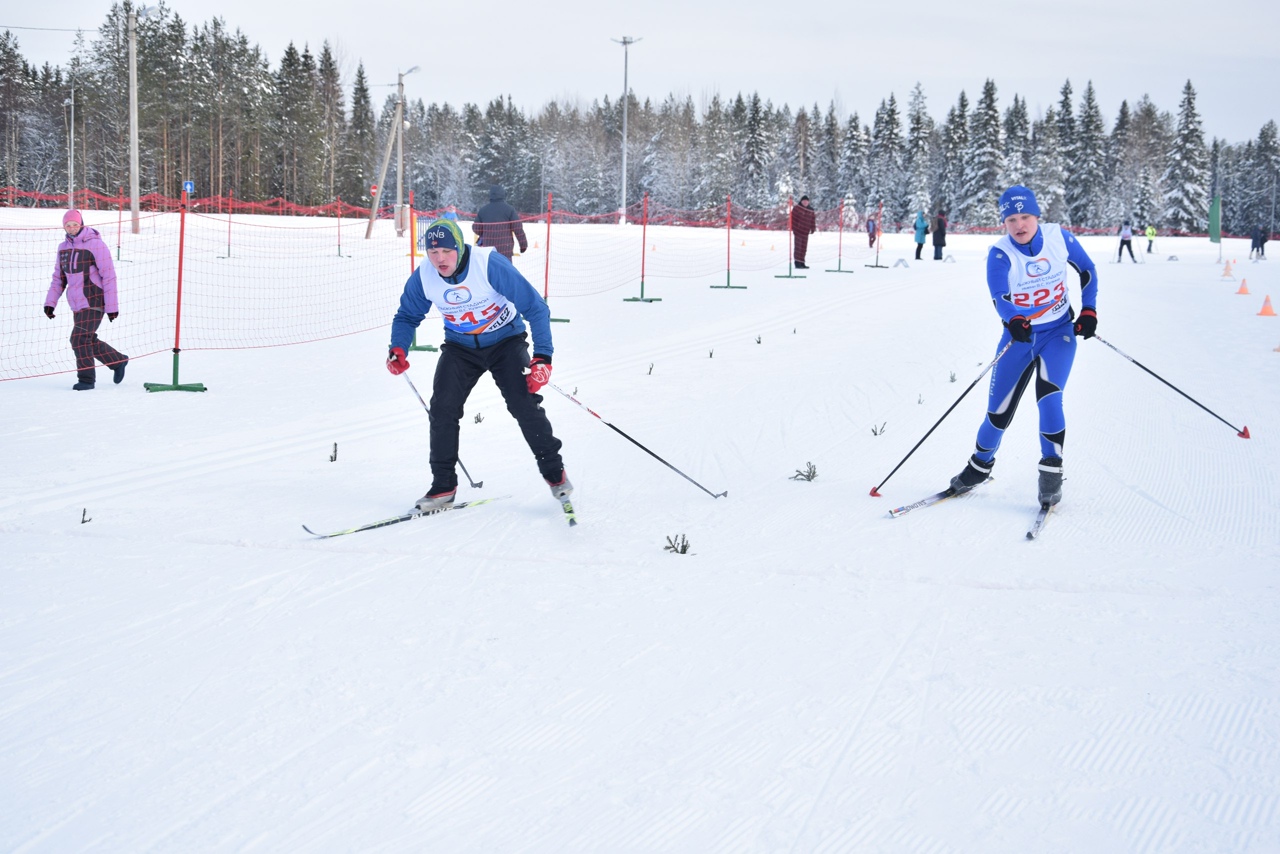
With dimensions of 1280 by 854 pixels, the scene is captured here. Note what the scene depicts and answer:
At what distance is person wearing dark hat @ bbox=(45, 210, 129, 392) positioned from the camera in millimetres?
9008

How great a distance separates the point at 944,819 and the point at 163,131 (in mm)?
64132

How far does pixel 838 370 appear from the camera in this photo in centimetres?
1050

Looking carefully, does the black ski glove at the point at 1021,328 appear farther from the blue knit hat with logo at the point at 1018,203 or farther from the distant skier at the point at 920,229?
the distant skier at the point at 920,229

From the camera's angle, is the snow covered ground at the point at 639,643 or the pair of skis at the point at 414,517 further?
the pair of skis at the point at 414,517

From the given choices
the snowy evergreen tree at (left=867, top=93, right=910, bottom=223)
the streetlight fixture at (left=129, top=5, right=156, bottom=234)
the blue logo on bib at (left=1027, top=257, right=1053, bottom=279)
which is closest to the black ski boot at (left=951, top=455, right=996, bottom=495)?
the blue logo on bib at (left=1027, top=257, right=1053, bottom=279)

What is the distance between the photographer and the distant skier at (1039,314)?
554cm

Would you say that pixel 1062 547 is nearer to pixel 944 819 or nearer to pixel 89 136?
pixel 944 819

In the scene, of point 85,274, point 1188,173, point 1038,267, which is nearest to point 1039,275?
point 1038,267

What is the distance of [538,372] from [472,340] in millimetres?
473

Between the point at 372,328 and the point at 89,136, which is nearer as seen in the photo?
the point at 372,328

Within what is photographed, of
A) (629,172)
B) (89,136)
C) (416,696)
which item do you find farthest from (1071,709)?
(629,172)

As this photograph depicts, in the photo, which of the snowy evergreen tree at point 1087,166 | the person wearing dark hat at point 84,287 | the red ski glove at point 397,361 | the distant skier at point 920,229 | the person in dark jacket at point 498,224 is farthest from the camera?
the snowy evergreen tree at point 1087,166

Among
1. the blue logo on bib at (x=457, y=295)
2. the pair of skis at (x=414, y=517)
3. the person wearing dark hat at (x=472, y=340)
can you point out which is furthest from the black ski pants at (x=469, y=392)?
the blue logo on bib at (x=457, y=295)

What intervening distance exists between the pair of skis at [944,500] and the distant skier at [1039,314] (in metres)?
0.09
